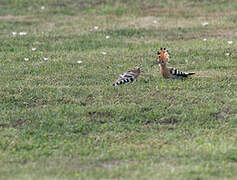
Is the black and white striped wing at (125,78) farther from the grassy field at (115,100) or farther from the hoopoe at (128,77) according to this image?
the grassy field at (115,100)

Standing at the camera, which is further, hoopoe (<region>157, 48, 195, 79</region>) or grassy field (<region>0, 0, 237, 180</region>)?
hoopoe (<region>157, 48, 195, 79</region>)

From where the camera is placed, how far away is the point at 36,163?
21.7ft

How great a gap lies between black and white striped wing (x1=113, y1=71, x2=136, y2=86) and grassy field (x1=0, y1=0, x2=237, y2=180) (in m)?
0.15

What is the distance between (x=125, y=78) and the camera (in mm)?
9352

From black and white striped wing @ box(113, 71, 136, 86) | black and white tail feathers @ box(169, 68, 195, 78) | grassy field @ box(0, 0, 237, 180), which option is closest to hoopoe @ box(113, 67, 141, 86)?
black and white striped wing @ box(113, 71, 136, 86)

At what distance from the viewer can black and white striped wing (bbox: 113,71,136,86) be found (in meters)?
9.34

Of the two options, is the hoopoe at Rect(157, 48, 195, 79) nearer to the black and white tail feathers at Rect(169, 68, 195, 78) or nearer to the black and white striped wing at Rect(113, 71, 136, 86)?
the black and white tail feathers at Rect(169, 68, 195, 78)

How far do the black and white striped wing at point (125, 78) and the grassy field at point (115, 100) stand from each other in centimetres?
15

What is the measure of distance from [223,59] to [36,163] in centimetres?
561

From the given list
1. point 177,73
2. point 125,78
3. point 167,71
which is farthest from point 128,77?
point 177,73

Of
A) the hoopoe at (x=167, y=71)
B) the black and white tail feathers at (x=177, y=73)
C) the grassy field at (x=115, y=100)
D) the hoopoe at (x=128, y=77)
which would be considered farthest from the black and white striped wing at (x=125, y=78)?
the black and white tail feathers at (x=177, y=73)

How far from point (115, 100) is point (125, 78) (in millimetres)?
862

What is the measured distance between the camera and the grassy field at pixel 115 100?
6.58m

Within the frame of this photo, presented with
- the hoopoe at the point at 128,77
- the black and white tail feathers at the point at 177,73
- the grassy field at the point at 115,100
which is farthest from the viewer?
the black and white tail feathers at the point at 177,73
